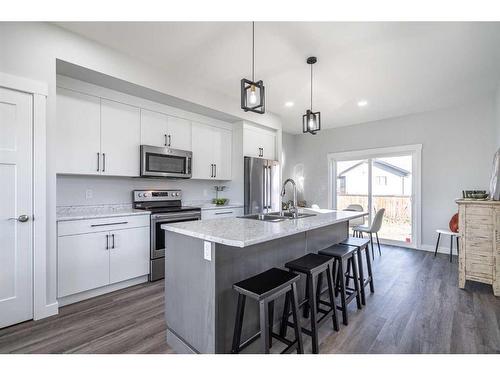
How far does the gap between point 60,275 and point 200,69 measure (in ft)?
8.95

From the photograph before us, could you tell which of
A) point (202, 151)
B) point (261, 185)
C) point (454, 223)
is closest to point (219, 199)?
point (261, 185)

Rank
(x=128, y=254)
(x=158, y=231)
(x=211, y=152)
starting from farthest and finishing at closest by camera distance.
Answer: (x=211, y=152) → (x=158, y=231) → (x=128, y=254)

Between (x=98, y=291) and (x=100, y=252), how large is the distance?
45 centimetres

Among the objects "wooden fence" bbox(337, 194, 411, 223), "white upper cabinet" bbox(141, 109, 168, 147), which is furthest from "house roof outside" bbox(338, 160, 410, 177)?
"white upper cabinet" bbox(141, 109, 168, 147)

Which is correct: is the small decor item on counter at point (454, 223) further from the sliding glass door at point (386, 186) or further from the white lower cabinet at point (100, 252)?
the white lower cabinet at point (100, 252)

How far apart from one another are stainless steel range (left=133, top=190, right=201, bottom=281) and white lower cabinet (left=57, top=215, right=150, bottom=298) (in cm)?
8

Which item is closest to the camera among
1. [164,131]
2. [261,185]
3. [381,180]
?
[164,131]

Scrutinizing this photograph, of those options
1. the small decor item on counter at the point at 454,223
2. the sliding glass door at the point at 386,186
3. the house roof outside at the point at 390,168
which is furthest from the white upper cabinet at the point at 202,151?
the small decor item on counter at the point at 454,223

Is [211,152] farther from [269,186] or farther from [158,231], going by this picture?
[158,231]

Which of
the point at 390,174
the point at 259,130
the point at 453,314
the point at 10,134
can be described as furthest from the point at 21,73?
the point at 390,174

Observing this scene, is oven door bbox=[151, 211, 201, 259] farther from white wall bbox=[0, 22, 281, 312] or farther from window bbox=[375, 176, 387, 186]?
window bbox=[375, 176, 387, 186]

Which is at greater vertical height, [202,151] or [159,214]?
[202,151]

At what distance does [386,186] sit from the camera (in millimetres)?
5270

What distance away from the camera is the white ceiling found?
2346 millimetres
